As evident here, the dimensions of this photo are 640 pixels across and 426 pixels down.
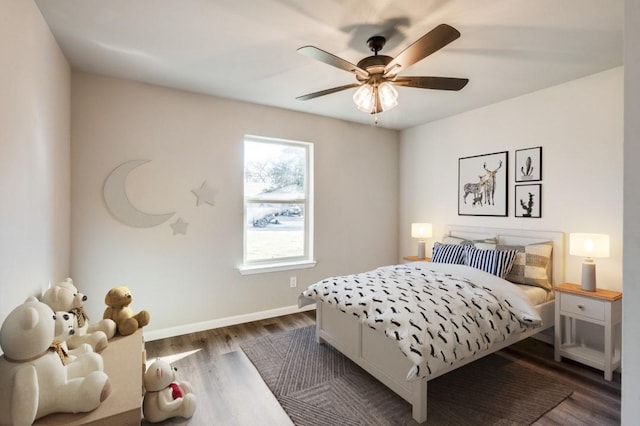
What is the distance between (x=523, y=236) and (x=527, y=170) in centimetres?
68

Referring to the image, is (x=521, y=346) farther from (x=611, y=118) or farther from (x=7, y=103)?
(x=7, y=103)

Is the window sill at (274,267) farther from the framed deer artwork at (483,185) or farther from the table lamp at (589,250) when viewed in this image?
the table lamp at (589,250)

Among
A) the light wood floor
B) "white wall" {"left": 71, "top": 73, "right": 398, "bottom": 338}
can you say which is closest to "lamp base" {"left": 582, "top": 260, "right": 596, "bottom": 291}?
the light wood floor

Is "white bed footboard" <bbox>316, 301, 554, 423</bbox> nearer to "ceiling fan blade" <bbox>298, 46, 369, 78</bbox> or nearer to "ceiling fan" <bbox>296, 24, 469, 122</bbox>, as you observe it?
"ceiling fan" <bbox>296, 24, 469, 122</bbox>

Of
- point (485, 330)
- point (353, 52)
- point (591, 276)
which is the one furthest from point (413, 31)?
point (591, 276)

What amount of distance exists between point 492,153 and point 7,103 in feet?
12.7

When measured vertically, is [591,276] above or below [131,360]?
above

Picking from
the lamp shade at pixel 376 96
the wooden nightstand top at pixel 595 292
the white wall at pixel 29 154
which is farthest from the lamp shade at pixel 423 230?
the white wall at pixel 29 154

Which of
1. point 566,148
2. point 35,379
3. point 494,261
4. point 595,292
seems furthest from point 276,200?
point 595,292

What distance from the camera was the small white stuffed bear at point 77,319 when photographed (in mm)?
1542

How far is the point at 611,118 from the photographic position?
95.8 inches

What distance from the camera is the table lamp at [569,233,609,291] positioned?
2.31m

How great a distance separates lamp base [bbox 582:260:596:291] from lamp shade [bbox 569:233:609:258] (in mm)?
84

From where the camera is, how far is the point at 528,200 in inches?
118
